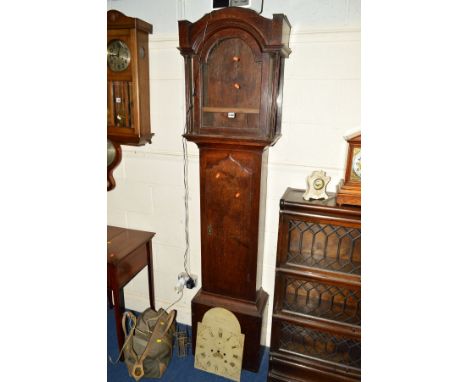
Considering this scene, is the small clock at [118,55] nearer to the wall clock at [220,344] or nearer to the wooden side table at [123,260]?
the wooden side table at [123,260]

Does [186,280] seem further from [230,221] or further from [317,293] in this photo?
[317,293]

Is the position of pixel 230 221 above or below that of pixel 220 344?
above

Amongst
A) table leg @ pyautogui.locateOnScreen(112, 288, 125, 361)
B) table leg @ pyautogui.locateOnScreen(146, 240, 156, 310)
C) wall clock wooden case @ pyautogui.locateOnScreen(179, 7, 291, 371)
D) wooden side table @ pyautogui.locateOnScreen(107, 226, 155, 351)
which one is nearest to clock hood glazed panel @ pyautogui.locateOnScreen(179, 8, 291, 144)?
wall clock wooden case @ pyautogui.locateOnScreen(179, 7, 291, 371)

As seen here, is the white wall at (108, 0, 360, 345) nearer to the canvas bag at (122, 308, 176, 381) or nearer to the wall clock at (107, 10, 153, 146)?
the wall clock at (107, 10, 153, 146)

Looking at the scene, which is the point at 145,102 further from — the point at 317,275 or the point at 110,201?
the point at 317,275

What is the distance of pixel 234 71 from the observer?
1604 mm

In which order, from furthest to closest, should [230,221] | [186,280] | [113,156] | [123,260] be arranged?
[186,280] → [113,156] → [123,260] → [230,221]

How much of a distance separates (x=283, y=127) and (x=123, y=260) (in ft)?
4.47

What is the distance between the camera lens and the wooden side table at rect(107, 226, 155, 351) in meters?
1.88

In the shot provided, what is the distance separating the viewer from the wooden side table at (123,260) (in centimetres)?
188

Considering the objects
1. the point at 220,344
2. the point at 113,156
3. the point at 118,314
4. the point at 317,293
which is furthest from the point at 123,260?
the point at 317,293

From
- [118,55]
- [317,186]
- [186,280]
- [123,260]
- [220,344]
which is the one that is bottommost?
[220,344]
